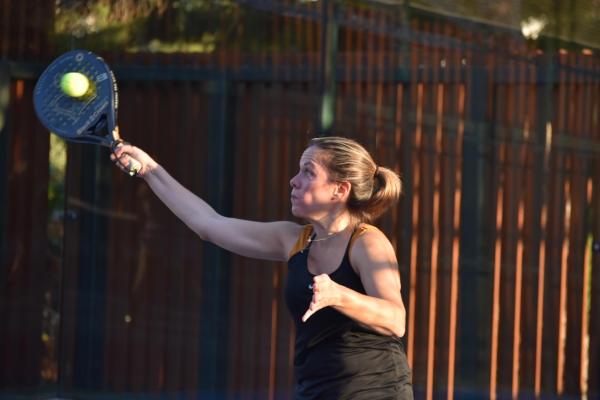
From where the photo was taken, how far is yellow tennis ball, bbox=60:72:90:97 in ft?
13.1

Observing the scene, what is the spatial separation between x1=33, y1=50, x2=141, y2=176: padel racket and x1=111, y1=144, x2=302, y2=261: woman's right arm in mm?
216

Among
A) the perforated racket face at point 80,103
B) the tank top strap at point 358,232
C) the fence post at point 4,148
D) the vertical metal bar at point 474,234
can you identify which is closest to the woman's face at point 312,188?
the tank top strap at point 358,232

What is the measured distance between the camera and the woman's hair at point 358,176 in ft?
10.8

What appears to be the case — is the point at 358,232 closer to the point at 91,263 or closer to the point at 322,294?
the point at 322,294

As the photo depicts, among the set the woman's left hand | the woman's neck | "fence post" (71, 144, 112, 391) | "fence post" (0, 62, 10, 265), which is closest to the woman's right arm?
the woman's neck

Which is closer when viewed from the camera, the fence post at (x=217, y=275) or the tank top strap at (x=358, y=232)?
the tank top strap at (x=358, y=232)

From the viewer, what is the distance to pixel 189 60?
6375 millimetres

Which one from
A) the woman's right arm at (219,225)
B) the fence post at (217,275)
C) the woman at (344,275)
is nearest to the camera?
the woman at (344,275)

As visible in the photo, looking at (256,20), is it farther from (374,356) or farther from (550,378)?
(374,356)

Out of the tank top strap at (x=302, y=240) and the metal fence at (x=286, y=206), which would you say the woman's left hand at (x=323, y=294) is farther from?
the metal fence at (x=286, y=206)

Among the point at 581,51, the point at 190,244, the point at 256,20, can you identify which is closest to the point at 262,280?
the point at 190,244

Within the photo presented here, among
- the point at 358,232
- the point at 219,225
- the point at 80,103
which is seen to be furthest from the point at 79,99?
the point at 358,232

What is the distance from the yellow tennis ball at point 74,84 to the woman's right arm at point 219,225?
469 mm

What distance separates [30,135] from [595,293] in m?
3.02
